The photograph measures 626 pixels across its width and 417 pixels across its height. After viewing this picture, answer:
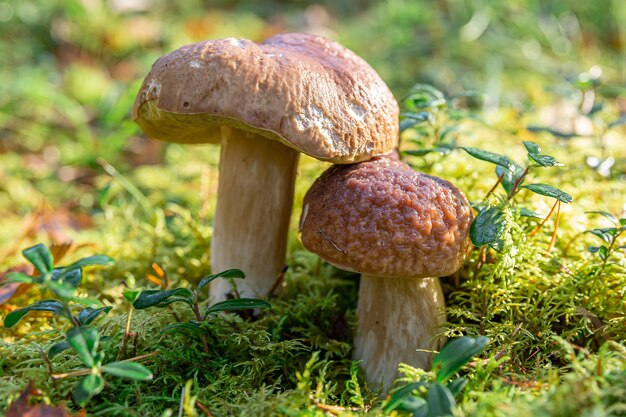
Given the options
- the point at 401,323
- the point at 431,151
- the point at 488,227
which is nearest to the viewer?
the point at 488,227

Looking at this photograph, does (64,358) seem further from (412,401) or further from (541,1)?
(541,1)

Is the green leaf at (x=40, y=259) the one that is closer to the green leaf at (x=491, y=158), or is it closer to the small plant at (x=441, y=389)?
the small plant at (x=441, y=389)

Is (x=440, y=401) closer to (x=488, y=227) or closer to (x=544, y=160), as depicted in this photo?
(x=488, y=227)

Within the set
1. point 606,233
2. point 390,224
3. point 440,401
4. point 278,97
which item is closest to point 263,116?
point 278,97

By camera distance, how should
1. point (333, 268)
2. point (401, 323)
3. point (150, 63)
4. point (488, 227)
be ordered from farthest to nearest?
point (150, 63)
point (333, 268)
point (401, 323)
point (488, 227)

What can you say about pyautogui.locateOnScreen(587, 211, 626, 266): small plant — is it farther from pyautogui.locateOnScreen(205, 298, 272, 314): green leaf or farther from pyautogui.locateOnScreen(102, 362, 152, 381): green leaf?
pyautogui.locateOnScreen(102, 362, 152, 381): green leaf
